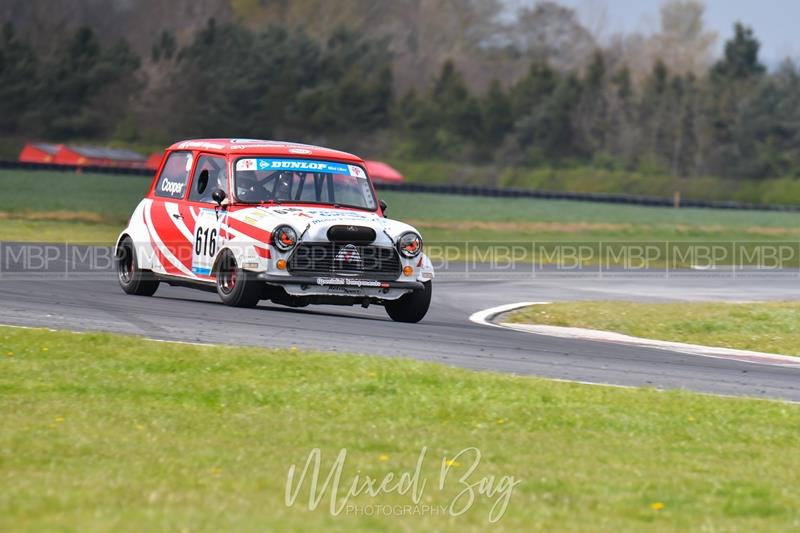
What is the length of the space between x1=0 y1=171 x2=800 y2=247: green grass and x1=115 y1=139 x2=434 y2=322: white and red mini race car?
13649mm

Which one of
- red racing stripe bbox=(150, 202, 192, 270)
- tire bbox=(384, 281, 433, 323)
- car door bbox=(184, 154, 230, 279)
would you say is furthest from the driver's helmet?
tire bbox=(384, 281, 433, 323)

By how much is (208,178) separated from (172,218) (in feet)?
2.04

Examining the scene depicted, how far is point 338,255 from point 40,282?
4.91 m

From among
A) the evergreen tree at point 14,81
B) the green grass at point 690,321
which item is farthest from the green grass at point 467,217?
the evergreen tree at point 14,81

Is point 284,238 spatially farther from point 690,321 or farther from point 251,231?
point 690,321

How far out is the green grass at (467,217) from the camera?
119 ft

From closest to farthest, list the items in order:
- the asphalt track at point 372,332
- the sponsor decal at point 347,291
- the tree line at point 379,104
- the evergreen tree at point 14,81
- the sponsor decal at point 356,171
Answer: the asphalt track at point 372,332, the sponsor decal at point 347,291, the sponsor decal at point 356,171, the evergreen tree at point 14,81, the tree line at point 379,104

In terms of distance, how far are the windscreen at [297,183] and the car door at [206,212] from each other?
24 cm

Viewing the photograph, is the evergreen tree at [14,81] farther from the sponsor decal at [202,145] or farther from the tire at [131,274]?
→ the sponsor decal at [202,145]

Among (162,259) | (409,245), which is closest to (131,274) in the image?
(162,259)

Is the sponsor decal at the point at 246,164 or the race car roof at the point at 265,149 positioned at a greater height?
the race car roof at the point at 265,149

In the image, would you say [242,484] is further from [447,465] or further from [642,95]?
[642,95]

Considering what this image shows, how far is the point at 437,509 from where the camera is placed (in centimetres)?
578

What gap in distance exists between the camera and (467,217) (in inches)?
1870
